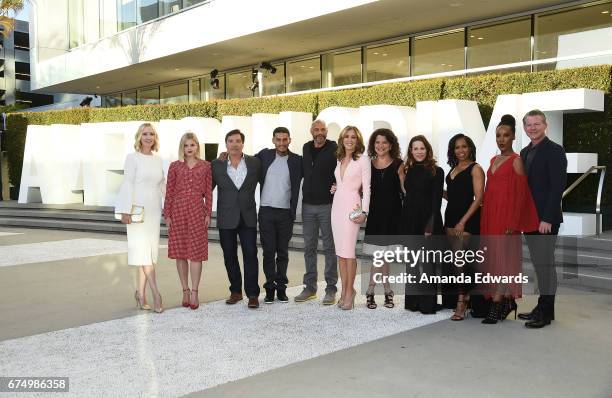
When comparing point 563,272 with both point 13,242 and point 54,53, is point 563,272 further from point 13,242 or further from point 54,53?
point 54,53

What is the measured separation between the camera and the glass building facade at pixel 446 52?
12.9 metres

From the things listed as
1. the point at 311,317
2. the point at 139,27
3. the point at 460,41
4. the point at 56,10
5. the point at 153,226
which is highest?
the point at 56,10

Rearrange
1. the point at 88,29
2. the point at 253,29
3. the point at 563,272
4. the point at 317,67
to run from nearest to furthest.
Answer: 1. the point at 563,272
2. the point at 253,29
3. the point at 317,67
4. the point at 88,29

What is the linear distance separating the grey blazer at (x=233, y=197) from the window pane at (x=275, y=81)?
13.7m

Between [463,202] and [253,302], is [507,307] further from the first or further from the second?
[253,302]

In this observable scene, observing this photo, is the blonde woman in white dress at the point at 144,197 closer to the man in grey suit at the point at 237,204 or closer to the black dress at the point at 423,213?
the man in grey suit at the point at 237,204

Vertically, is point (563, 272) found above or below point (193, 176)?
below

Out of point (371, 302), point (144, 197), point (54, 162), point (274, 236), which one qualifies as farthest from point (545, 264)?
point (54, 162)

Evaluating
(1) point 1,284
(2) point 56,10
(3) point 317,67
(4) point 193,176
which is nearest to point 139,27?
(3) point 317,67

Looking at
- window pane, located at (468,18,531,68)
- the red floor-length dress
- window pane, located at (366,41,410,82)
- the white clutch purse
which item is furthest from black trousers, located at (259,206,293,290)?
window pane, located at (366,41,410,82)

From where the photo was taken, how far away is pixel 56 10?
88.2ft

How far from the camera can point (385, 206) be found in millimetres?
6281

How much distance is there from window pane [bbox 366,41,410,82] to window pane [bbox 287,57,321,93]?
79.3 inches

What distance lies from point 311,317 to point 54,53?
24.2 m
